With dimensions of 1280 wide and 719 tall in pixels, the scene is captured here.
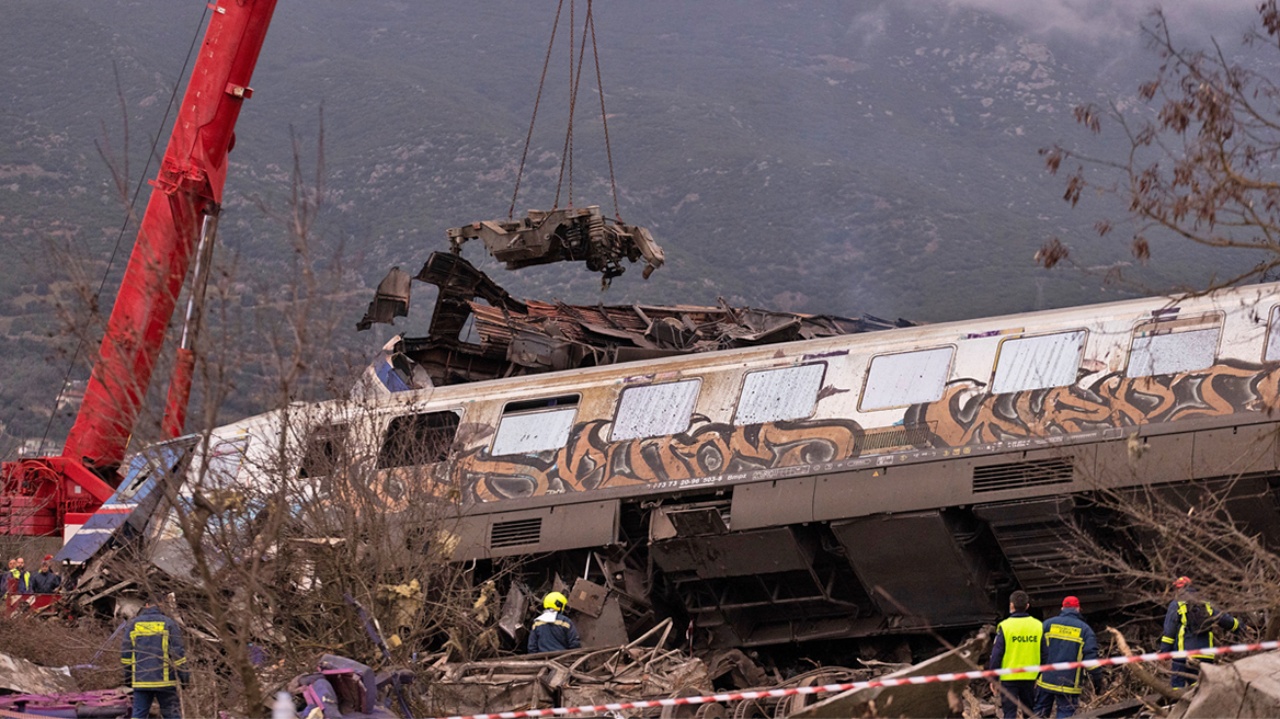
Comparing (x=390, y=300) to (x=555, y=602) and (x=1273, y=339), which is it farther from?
(x=1273, y=339)

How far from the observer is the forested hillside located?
2805 inches

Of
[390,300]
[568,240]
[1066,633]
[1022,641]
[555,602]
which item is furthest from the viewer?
[390,300]

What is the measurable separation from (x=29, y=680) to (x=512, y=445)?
552 centimetres

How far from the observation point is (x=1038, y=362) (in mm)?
14922

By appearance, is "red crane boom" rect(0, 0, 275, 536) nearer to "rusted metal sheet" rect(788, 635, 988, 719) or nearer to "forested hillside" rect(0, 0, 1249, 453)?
"rusted metal sheet" rect(788, 635, 988, 719)

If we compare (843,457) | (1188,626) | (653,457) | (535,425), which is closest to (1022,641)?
(1188,626)

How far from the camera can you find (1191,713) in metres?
9.74

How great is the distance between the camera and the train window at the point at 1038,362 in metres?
14.8

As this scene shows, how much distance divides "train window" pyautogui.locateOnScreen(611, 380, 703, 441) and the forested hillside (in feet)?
87.4

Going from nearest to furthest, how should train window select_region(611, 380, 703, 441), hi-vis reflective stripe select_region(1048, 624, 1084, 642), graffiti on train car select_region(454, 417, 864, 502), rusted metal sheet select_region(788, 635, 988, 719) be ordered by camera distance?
rusted metal sheet select_region(788, 635, 988, 719)
hi-vis reflective stripe select_region(1048, 624, 1084, 642)
graffiti on train car select_region(454, 417, 864, 502)
train window select_region(611, 380, 703, 441)

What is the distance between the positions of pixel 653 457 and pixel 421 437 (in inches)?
121

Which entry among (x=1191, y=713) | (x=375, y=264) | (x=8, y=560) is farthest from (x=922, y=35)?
(x=1191, y=713)

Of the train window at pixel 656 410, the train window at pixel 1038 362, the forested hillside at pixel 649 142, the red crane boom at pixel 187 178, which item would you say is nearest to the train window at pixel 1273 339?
the train window at pixel 1038 362

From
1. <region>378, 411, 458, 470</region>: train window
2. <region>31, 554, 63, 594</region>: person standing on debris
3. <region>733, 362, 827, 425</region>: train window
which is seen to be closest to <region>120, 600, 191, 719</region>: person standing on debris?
<region>378, 411, 458, 470</region>: train window
